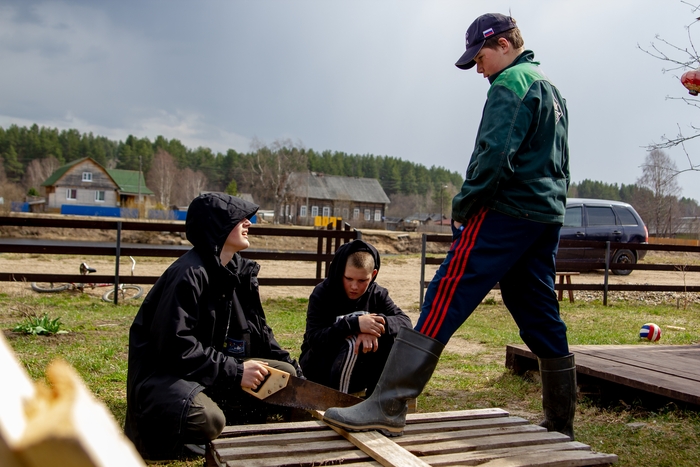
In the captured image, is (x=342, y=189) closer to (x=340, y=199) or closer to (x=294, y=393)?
(x=340, y=199)

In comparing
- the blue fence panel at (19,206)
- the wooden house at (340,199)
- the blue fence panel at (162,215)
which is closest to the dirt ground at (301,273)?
the blue fence panel at (162,215)

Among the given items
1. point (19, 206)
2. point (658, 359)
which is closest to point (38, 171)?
point (19, 206)

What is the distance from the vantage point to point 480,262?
2.79 m

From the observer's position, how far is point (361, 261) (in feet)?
13.0

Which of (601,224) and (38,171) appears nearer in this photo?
(601,224)

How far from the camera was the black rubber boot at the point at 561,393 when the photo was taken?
3.18m

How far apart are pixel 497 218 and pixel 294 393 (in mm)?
1388

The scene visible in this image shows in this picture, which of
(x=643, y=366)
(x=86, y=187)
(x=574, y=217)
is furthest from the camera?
(x=86, y=187)

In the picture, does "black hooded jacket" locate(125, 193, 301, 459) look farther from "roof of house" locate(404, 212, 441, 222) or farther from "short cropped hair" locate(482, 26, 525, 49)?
"roof of house" locate(404, 212, 441, 222)

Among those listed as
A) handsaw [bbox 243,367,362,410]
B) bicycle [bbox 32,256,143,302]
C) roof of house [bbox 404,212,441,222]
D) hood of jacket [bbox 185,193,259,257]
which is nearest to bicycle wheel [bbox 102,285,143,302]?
bicycle [bbox 32,256,143,302]

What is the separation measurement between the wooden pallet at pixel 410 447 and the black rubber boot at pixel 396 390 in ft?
0.18

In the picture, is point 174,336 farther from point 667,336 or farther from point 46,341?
point 667,336

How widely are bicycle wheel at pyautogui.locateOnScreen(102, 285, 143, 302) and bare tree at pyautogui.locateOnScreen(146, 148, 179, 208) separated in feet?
274

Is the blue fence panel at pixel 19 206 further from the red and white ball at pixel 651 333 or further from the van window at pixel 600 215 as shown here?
the red and white ball at pixel 651 333
